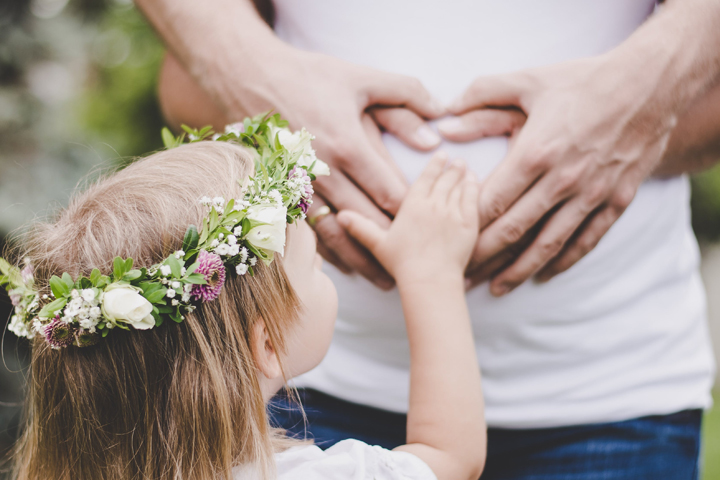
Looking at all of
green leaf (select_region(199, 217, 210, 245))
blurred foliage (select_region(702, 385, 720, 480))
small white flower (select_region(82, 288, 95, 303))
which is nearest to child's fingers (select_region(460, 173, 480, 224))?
green leaf (select_region(199, 217, 210, 245))

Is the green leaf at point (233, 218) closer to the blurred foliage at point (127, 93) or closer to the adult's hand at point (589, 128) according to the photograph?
the adult's hand at point (589, 128)

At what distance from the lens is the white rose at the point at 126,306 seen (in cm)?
100

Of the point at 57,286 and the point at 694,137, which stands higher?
the point at 57,286

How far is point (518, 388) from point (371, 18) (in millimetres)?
1062

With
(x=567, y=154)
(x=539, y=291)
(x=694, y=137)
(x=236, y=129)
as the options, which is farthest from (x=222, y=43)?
(x=694, y=137)

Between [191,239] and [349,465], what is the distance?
59 centimetres

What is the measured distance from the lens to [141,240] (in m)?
1.11

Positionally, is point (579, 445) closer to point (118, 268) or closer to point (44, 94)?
point (118, 268)

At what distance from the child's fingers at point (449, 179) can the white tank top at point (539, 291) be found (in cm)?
4

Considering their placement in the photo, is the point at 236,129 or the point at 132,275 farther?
the point at 236,129

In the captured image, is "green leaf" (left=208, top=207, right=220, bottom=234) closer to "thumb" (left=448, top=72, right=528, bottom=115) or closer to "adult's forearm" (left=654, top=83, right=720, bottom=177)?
"thumb" (left=448, top=72, right=528, bottom=115)

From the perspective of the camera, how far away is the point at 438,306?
4.40ft

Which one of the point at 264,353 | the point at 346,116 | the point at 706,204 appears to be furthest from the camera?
the point at 706,204

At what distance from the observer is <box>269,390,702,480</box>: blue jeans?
1.52 metres
